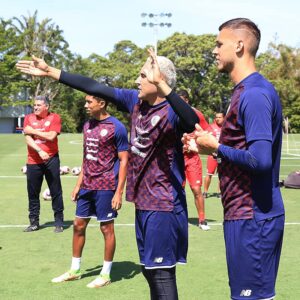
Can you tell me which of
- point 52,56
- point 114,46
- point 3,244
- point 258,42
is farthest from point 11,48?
point 258,42

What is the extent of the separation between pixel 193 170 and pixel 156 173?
5.11 meters

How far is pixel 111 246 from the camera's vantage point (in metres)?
6.02

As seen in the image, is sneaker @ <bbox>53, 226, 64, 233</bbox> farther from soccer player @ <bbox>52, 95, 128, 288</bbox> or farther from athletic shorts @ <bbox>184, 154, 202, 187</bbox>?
soccer player @ <bbox>52, 95, 128, 288</bbox>

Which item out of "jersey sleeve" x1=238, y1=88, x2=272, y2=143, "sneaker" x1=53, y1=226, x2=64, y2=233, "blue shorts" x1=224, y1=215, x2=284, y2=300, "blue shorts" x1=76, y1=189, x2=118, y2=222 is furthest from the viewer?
"sneaker" x1=53, y1=226, x2=64, y2=233

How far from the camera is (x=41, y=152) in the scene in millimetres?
8383

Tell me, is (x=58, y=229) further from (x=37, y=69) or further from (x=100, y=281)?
(x=37, y=69)

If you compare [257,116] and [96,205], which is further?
[96,205]

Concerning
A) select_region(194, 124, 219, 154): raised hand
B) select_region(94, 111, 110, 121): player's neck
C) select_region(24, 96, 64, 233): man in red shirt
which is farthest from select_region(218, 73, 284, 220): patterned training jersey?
select_region(24, 96, 64, 233): man in red shirt

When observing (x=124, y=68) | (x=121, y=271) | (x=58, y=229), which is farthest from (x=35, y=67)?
(x=124, y=68)

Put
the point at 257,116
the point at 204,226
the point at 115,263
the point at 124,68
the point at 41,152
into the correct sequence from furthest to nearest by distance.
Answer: the point at 124,68
the point at 204,226
the point at 41,152
the point at 115,263
the point at 257,116

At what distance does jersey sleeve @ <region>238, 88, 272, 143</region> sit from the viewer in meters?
2.99

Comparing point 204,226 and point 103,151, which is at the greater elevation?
point 103,151

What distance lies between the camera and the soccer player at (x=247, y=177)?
10.1 ft

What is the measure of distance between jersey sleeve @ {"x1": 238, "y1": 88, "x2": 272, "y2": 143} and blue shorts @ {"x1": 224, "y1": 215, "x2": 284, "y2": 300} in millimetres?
522
